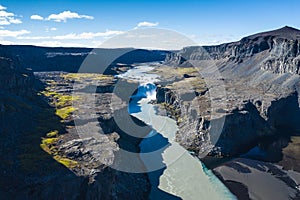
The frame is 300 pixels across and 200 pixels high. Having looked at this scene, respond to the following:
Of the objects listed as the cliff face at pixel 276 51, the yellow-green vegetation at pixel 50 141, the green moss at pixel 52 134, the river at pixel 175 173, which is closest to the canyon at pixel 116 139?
the yellow-green vegetation at pixel 50 141

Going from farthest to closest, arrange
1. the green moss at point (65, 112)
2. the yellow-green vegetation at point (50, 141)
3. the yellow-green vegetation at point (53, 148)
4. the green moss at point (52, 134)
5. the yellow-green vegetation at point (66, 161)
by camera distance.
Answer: the green moss at point (65, 112), the green moss at point (52, 134), the yellow-green vegetation at point (50, 141), the yellow-green vegetation at point (53, 148), the yellow-green vegetation at point (66, 161)

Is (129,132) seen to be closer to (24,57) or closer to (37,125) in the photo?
(37,125)

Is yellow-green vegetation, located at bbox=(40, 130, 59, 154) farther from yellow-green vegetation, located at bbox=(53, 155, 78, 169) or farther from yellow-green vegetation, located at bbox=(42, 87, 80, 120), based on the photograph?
yellow-green vegetation, located at bbox=(42, 87, 80, 120)

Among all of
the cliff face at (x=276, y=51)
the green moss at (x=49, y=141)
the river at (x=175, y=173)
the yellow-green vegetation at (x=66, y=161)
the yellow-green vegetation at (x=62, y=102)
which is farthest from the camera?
the cliff face at (x=276, y=51)

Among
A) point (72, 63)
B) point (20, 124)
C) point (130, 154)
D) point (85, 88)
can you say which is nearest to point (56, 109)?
point (20, 124)

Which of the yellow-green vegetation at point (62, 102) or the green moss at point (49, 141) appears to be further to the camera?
the yellow-green vegetation at point (62, 102)

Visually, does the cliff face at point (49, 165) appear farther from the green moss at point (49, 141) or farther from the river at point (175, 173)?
the river at point (175, 173)

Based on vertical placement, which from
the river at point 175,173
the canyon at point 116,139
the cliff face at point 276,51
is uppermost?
→ the cliff face at point 276,51

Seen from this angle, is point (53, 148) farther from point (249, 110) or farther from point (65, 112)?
point (249, 110)

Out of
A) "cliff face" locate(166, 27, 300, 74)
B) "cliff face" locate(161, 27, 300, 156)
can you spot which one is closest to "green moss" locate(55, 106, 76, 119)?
"cliff face" locate(161, 27, 300, 156)
